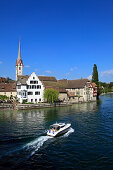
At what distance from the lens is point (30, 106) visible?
69500 millimetres

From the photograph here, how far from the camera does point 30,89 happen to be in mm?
78188

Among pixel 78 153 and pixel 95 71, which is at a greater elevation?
pixel 95 71

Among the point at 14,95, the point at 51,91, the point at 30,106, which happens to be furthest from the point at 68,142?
the point at 14,95

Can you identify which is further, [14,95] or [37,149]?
[14,95]

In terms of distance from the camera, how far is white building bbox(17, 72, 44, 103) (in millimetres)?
76188

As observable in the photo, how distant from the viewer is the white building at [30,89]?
7619cm

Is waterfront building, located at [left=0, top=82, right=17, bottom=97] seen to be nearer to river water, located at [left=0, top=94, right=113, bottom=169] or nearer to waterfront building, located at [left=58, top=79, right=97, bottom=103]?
waterfront building, located at [left=58, top=79, right=97, bottom=103]

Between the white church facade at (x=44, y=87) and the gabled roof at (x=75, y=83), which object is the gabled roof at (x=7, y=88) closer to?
the white church facade at (x=44, y=87)

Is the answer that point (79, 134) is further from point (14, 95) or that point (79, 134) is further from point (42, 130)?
point (14, 95)

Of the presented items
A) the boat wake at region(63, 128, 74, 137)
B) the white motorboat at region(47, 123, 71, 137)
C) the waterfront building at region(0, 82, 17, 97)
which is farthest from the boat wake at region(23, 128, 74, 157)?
the waterfront building at region(0, 82, 17, 97)

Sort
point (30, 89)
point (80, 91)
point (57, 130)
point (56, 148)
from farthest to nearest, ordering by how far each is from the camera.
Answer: point (80, 91), point (30, 89), point (57, 130), point (56, 148)

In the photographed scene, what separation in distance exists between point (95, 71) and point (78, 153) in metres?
100

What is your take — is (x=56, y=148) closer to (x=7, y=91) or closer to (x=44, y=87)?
(x=7, y=91)

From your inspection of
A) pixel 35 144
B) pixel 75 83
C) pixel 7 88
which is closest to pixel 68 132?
pixel 35 144
